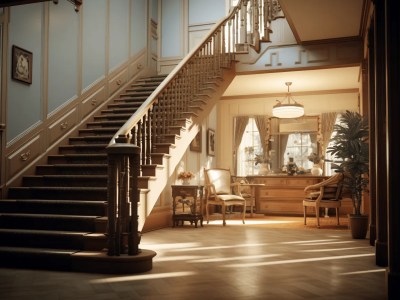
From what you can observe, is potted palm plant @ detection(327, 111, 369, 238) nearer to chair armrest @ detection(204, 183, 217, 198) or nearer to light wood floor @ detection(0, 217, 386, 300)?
light wood floor @ detection(0, 217, 386, 300)

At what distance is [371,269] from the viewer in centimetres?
399

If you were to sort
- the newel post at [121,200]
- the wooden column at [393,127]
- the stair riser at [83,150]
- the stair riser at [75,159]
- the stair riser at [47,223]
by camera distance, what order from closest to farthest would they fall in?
1. the wooden column at [393,127]
2. the newel post at [121,200]
3. the stair riser at [47,223]
4. the stair riser at [75,159]
5. the stair riser at [83,150]

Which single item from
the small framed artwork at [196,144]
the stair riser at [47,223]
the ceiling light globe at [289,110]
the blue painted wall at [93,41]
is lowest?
the stair riser at [47,223]

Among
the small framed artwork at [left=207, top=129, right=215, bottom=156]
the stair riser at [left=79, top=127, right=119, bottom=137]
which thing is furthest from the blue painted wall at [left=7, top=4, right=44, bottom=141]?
the small framed artwork at [left=207, top=129, right=215, bottom=156]

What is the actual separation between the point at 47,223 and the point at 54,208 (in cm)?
29

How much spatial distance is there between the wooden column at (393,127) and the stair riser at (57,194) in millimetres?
2979

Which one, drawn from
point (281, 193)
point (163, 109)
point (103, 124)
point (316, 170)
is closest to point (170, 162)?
point (163, 109)

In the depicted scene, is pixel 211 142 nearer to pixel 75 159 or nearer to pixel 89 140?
pixel 89 140

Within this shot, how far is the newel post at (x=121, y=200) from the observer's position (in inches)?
151

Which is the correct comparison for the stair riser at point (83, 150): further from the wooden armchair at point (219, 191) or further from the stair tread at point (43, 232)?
the wooden armchair at point (219, 191)

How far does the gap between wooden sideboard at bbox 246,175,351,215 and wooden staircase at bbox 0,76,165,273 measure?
4.37m

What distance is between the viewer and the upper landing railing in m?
3.88

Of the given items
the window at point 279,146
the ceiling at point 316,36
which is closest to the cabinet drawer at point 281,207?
the window at point 279,146

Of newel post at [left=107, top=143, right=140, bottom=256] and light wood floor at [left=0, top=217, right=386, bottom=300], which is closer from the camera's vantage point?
Result: light wood floor at [left=0, top=217, right=386, bottom=300]
